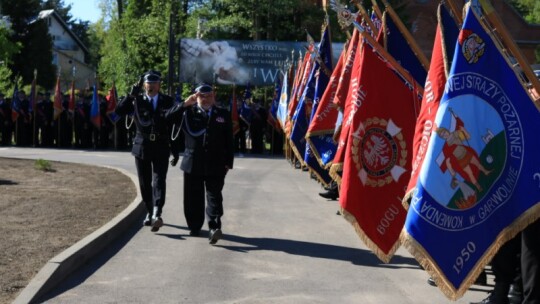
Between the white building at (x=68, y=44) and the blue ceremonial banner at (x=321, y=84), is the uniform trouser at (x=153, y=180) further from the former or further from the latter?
the white building at (x=68, y=44)

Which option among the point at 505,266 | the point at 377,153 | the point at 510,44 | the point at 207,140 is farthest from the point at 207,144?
the point at 510,44

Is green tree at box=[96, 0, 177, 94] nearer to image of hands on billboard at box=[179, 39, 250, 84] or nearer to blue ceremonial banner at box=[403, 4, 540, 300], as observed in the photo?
image of hands on billboard at box=[179, 39, 250, 84]

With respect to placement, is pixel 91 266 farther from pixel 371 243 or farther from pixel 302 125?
pixel 302 125

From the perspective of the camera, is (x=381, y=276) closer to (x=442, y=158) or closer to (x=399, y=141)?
(x=399, y=141)

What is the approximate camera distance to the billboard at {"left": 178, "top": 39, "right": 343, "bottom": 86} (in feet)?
121

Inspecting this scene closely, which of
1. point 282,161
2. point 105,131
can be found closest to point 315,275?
point 282,161

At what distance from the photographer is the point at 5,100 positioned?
2970cm

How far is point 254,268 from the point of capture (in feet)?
29.2

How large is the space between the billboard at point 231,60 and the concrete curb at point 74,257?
25414 mm

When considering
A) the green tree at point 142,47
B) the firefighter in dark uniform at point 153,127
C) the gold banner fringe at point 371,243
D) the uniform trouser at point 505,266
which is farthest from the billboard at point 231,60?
the uniform trouser at point 505,266

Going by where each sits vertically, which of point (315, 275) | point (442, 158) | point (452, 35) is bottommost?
point (315, 275)

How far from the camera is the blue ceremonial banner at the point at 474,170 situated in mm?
6129

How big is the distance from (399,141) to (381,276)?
4.46 ft

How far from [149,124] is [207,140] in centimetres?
109
